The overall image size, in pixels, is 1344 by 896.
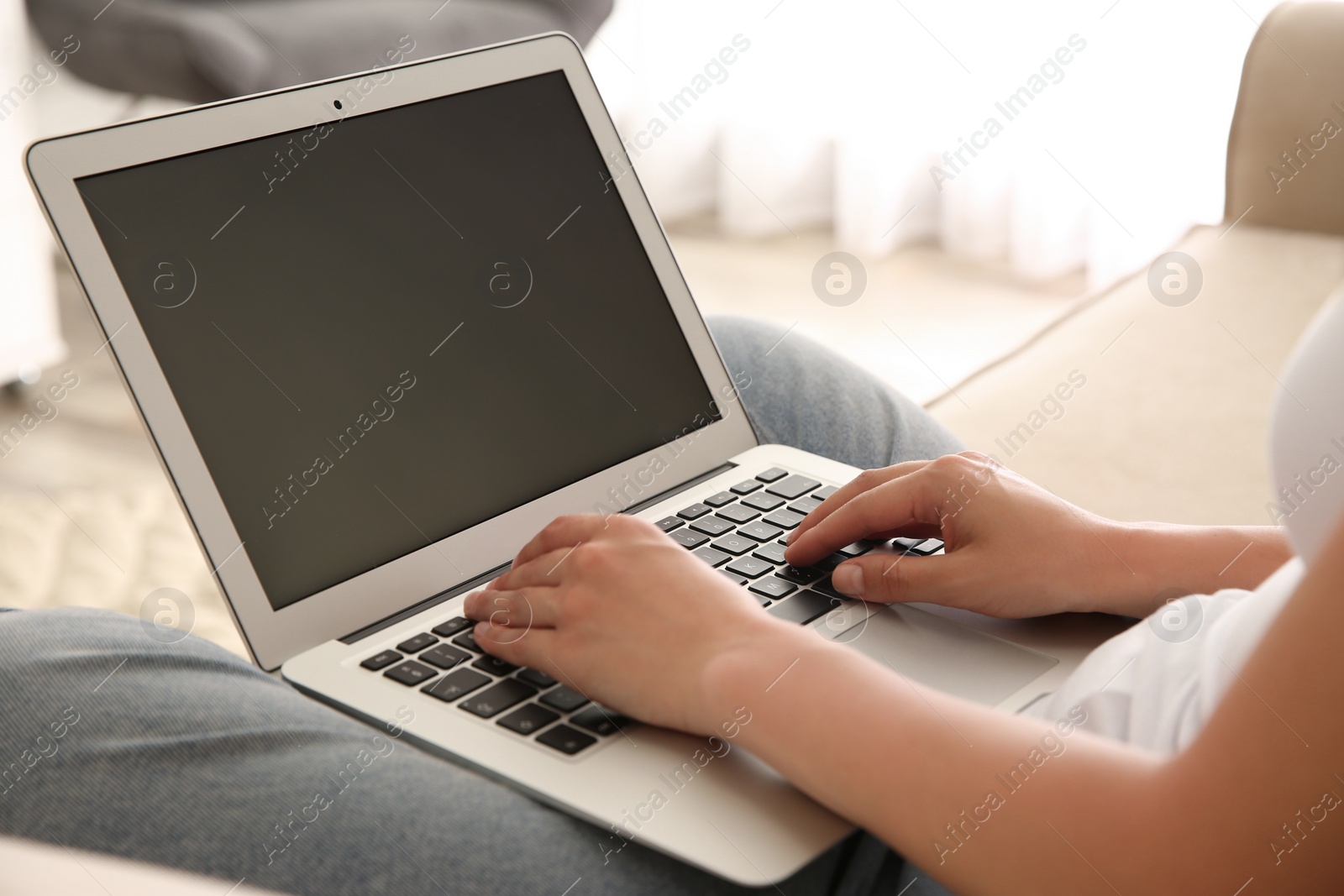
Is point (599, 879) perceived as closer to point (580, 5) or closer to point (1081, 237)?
point (580, 5)

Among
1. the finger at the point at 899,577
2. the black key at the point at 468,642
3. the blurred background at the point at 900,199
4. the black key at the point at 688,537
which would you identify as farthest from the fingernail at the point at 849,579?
the blurred background at the point at 900,199

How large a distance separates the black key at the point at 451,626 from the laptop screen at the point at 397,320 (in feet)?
0.19

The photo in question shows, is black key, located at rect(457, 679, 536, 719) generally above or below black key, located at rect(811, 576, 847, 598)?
above

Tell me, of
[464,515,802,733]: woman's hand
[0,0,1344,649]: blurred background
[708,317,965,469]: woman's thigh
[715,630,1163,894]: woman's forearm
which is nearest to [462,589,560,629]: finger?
[464,515,802,733]: woman's hand

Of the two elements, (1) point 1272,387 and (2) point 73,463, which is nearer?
(1) point 1272,387

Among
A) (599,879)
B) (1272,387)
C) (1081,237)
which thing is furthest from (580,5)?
(599,879)

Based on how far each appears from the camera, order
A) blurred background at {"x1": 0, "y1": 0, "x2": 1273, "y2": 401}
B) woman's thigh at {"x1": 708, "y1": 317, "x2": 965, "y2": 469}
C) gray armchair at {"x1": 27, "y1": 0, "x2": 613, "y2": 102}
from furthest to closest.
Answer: blurred background at {"x1": 0, "y1": 0, "x2": 1273, "y2": 401}
gray armchair at {"x1": 27, "y1": 0, "x2": 613, "y2": 102}
woman's thigh at {"x1": 708, "y1": 317, "x2": 965, "y2": 469}

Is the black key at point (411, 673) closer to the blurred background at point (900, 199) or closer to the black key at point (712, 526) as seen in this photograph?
the black key at point (712, 526)

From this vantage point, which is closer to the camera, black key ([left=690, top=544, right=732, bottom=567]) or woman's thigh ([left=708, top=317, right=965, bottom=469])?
black key ([left=690, top=544, right=732, bottom=567])

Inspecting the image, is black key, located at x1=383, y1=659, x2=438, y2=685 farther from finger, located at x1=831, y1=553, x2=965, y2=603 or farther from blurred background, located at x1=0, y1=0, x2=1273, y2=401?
blurred background, located at x1=0, y1=0, x2=1273, y2=401

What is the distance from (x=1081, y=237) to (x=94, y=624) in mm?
2447

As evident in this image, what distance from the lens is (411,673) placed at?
609mm

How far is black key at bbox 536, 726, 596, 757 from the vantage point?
544 mm

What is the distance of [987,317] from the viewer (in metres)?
2.44
